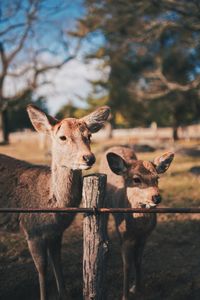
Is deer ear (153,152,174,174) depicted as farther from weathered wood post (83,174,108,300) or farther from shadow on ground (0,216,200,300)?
shadow on ground (0,216,200,300)

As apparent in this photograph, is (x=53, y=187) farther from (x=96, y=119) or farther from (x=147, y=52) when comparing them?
(x=147, y=52)

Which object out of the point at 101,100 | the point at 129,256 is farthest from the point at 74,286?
the point at 101,100

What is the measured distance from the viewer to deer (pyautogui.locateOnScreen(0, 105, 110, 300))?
429 cm

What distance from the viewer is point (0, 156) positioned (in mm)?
5531

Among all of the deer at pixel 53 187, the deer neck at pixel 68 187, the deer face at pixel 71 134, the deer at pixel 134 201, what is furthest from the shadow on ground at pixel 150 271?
the deer face at pixel 71 134

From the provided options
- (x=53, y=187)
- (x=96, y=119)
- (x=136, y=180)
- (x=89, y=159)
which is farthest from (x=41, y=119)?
→ (x=136, y=180)

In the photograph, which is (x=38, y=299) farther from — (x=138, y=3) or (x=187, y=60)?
(x=187, y=60)

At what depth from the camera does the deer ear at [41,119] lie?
4.61 m

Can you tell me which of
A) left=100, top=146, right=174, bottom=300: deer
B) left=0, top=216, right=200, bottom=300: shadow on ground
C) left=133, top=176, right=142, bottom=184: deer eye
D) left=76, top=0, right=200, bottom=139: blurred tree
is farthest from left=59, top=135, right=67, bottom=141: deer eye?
left=76, top=0, right=200, bottom=139: blurred tree

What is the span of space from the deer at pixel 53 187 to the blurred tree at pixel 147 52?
9.77m

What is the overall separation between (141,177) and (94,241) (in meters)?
1.12

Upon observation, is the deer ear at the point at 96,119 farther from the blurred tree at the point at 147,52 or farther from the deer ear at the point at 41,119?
the blurred tree at the point at 147,52

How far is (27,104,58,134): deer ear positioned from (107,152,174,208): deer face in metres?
0.75

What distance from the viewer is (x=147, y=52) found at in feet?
94.2
